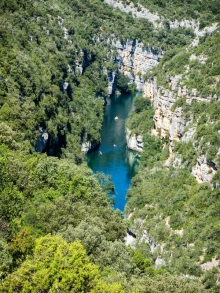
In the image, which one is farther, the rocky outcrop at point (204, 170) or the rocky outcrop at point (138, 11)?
the rocky outcrop at point (138, 11)

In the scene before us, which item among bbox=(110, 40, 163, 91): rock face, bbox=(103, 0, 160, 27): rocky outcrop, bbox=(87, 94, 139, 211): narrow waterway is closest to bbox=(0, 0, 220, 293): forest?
bbox=(87, 94, 139, 211): narrow waterway

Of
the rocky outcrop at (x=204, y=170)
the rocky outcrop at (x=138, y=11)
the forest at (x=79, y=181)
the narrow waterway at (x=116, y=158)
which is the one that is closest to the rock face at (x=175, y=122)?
the rocky outcrop at (x=204, y=170)

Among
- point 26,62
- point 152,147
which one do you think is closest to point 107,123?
point 152,147

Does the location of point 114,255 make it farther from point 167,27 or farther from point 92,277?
point 167,27

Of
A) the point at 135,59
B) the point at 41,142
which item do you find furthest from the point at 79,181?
the point at 135,59

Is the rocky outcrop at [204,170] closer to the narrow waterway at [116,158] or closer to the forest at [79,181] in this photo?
the forest at [79,181]

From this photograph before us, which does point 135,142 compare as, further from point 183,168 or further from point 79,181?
point 79,181
